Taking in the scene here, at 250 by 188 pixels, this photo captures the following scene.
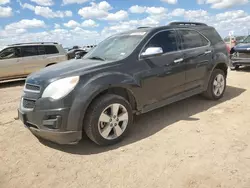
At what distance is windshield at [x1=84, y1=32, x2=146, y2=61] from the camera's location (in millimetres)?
4314

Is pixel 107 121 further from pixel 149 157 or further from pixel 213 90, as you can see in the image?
pixel 213 90

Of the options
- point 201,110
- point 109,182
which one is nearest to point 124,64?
point 109,182

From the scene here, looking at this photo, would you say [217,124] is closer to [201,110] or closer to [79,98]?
[201,110]

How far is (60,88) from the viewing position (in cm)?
346

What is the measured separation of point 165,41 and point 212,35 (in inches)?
67.7

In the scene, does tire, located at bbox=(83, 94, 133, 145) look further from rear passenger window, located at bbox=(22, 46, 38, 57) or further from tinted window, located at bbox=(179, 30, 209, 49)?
rear passenger window, located at bbox=(22, 46, 38, 57)

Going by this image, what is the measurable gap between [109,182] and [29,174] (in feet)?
3.44

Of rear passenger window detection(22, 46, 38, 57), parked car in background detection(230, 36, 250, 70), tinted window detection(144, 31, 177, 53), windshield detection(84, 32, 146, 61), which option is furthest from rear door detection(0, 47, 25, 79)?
parked car in background detection(230, 36, 250, 70)

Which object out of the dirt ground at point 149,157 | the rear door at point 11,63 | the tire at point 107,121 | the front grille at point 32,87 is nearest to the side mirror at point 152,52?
the tire at point 107,121

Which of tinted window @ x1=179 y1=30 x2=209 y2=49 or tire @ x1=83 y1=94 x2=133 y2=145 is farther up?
tinted window @ x1=179 y1=30 x2=209 y2=49

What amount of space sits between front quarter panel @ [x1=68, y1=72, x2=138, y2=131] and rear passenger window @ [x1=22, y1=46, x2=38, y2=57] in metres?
8.28

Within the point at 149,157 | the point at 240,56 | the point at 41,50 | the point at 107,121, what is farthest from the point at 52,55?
the point at 149,157

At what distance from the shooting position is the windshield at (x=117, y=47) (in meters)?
4.31

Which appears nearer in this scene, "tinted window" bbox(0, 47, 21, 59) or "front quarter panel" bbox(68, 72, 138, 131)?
"front quarter panel" bbox(68, 72, 138, 131)
